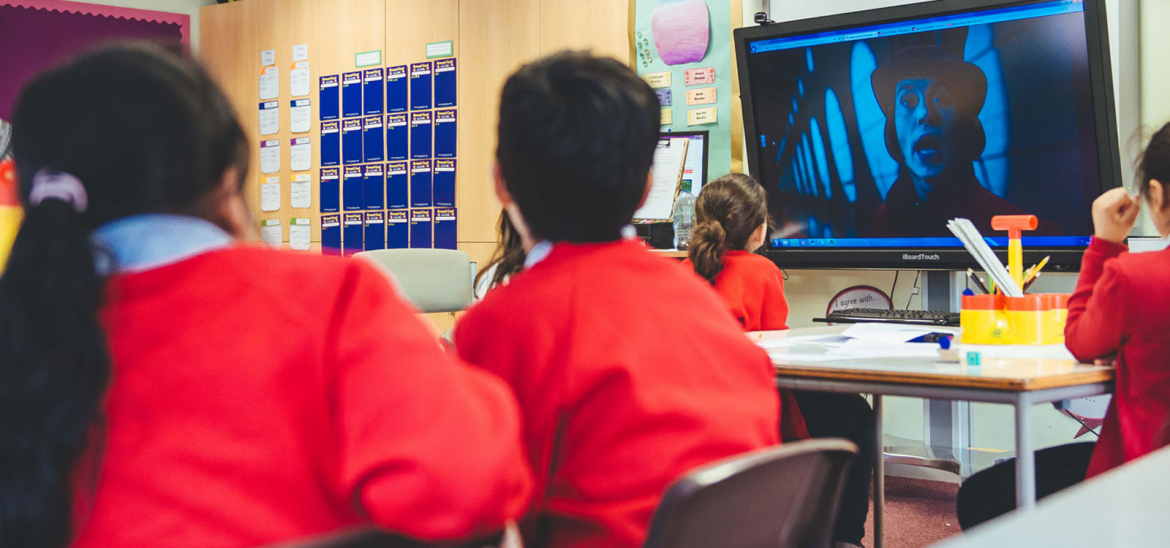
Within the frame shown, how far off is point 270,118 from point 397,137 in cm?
98

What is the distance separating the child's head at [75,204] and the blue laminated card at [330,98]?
14.4 ft

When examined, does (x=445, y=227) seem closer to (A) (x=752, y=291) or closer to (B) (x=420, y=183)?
(B) (x=420, y=183)

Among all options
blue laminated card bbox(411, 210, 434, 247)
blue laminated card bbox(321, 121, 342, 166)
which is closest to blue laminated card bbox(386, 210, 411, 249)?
blue laminated card bbox(411, 210, 434, 247)

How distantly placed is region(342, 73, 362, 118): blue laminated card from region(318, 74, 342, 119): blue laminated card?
4cm

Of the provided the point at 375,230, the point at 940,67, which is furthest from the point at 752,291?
the point at 375,230

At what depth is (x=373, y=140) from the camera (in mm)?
4871

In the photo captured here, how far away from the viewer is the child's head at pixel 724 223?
2713 mm

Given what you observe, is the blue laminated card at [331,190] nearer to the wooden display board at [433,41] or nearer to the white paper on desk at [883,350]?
the wooden display board at [433,41]

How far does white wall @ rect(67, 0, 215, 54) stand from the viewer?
5.32 meters

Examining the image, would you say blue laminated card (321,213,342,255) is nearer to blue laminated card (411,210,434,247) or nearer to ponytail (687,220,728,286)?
blue laminated card (411,210,434,247)

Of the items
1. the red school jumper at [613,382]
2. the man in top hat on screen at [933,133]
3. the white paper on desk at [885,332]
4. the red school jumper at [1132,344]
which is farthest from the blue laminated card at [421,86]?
the red school jumper at [613,382]

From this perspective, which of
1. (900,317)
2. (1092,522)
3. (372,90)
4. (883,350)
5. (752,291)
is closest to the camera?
(1092,522)

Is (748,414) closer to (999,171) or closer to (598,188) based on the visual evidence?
(598,188)

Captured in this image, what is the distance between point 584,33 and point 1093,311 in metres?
2.95
